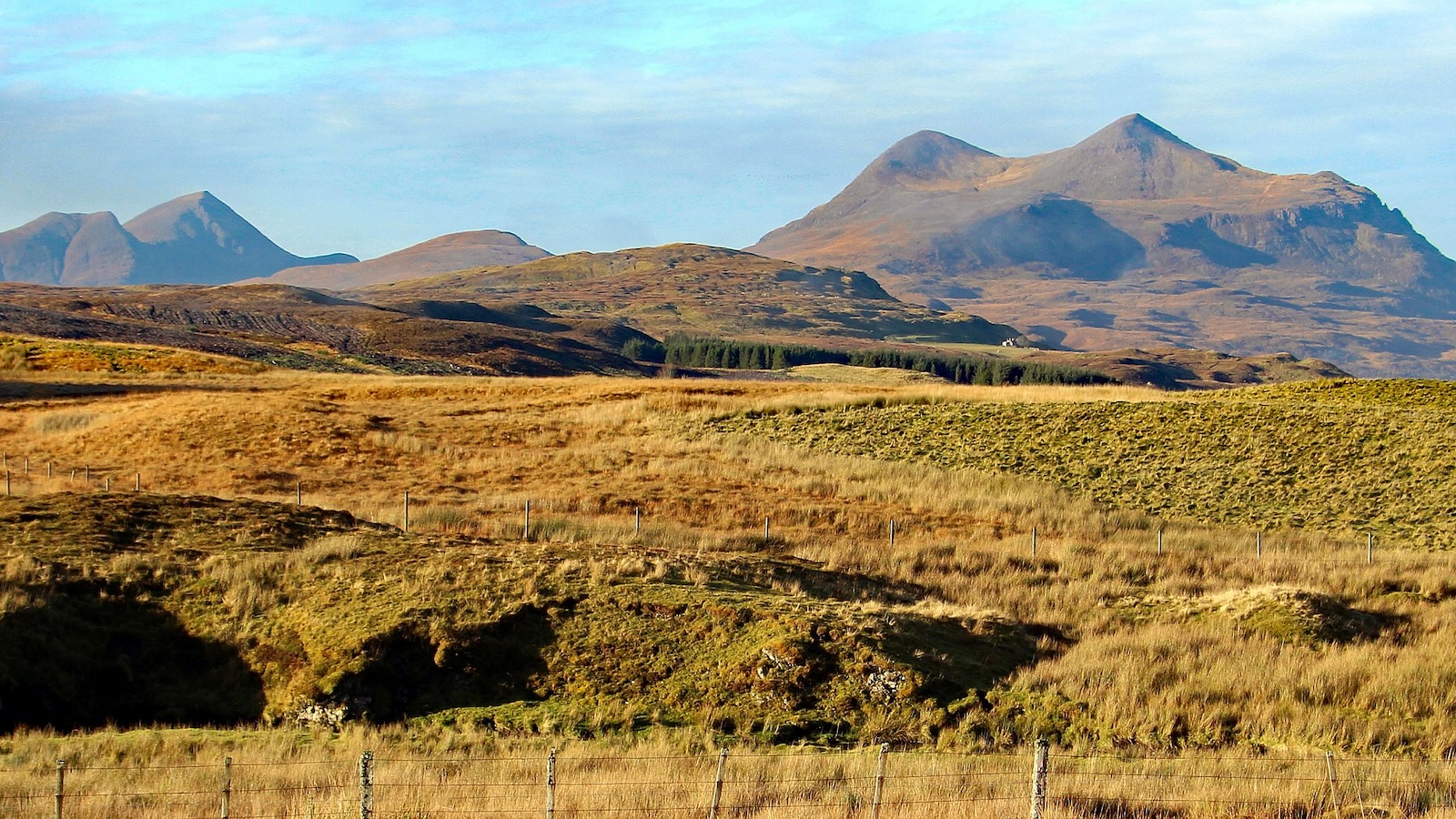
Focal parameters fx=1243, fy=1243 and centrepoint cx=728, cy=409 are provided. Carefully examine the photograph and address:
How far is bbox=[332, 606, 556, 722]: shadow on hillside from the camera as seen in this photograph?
14.9 m

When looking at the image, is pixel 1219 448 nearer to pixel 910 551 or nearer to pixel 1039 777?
pixel 910 551

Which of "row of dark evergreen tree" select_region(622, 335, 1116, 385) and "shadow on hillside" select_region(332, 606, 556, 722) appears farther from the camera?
"row of dark evergreen tree" select_region(622, 335, 1116, 385)

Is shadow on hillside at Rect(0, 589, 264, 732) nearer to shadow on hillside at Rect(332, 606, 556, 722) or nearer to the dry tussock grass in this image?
shadow on hillside at Rect(332, 606, 556, 722)

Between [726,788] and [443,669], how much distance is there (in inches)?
219

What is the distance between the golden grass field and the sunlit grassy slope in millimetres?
119

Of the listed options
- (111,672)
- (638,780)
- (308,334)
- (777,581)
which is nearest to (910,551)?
(777,581)

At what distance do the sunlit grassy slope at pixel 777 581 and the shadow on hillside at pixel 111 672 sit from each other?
0.31ft

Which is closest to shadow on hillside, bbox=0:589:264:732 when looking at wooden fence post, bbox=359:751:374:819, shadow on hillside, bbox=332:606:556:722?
shadow on hillside, bbox=332:606:556:722

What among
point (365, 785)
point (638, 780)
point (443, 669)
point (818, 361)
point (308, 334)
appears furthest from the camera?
point (818, 361)

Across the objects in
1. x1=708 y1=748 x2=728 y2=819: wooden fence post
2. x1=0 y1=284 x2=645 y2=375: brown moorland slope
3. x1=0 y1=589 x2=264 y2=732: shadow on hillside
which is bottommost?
x1=0 y1=589 x2=264 y2=732: shadow on hillside

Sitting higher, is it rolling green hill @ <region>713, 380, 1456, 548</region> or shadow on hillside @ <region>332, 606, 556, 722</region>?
rolling green hill @ <region>713, 380, 1456, 548</region>

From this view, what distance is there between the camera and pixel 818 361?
625ft

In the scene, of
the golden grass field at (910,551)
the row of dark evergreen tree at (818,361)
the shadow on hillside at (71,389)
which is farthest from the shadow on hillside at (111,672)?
the row of dark evergreen tree at (818,361)

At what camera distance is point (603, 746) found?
13.1 metres
